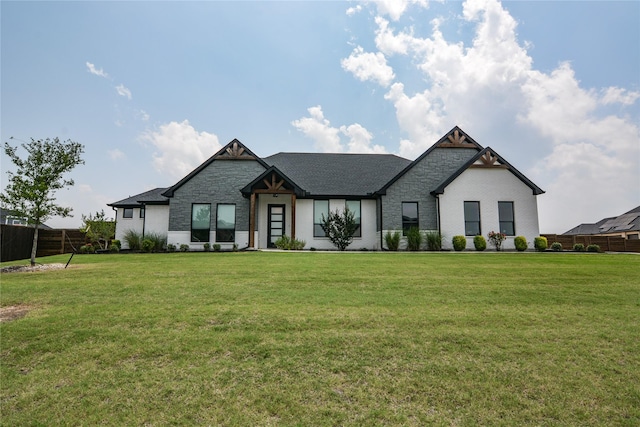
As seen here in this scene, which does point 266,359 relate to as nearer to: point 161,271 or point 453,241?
point 161,271

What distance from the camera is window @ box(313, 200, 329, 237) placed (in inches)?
779

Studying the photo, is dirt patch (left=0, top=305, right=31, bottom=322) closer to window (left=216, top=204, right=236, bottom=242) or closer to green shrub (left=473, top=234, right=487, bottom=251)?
window (left=216, top=204, right=236, bottom=242)

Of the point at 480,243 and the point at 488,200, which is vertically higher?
the point at 488,200

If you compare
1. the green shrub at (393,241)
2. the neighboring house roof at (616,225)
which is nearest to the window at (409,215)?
the green shrub at (393,241)

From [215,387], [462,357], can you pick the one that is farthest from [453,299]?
[215,387]

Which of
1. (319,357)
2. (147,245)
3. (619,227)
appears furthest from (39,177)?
(619,227)

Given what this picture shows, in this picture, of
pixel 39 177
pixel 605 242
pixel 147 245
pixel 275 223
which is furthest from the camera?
pixel 605 242

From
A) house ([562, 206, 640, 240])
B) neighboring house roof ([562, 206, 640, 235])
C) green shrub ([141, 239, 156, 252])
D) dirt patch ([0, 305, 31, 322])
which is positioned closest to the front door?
green shrub ([141, 239, 156, 252])

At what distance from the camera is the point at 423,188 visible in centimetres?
1939

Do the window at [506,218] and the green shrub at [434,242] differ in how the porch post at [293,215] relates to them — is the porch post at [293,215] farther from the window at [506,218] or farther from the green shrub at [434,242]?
the window at [506,218]

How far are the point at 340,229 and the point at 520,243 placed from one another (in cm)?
1054

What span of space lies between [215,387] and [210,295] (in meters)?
3.20

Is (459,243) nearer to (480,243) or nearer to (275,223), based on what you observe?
(480,243)

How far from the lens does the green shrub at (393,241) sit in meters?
18.1
